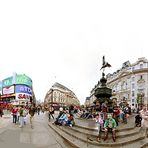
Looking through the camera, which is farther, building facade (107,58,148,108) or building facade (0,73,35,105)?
building facade (0,73,35,105)

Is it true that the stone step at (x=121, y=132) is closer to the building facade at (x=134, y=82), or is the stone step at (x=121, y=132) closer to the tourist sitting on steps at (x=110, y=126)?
the tourist sitting on steps at (x=110, y=126)

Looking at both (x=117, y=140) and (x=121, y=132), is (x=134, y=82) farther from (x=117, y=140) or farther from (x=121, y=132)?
(x=117, y=140)

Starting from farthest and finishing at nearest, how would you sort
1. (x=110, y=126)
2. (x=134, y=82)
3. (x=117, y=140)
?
(x=134, y=82)
(x=110, y=126)
(x=117, y=140)

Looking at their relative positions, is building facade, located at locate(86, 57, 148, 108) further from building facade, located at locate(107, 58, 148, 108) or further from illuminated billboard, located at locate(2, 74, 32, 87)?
illuminated billboard, located at locate(2, 74, 32, 87)

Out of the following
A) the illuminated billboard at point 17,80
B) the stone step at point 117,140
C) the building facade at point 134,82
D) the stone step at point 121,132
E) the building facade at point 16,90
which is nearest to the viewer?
the stone step at point 117,140

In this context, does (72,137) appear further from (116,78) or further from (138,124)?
(116,78)

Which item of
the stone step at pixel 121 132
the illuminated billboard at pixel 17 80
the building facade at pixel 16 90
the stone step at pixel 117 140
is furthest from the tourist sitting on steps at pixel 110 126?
the illuminated billboard at pixel 17 80

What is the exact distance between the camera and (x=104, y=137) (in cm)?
1197

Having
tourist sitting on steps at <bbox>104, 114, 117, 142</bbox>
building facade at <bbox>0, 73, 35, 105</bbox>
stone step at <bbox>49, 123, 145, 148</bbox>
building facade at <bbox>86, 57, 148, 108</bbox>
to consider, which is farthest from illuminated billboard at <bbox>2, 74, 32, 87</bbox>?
tourist sitting on steps at <bbox>104, 114, 117, 142</bbox>

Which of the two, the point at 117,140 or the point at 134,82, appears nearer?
the point at 117,140

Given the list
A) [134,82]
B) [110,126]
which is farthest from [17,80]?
[110,126]

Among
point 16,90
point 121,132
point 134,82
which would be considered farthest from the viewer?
point 134,82

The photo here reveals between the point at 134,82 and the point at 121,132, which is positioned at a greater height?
the point at 134,82

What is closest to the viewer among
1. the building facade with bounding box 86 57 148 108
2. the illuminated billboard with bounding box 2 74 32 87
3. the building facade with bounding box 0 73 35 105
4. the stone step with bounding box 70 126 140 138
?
the stone step with bounding box 70 126 140 138
